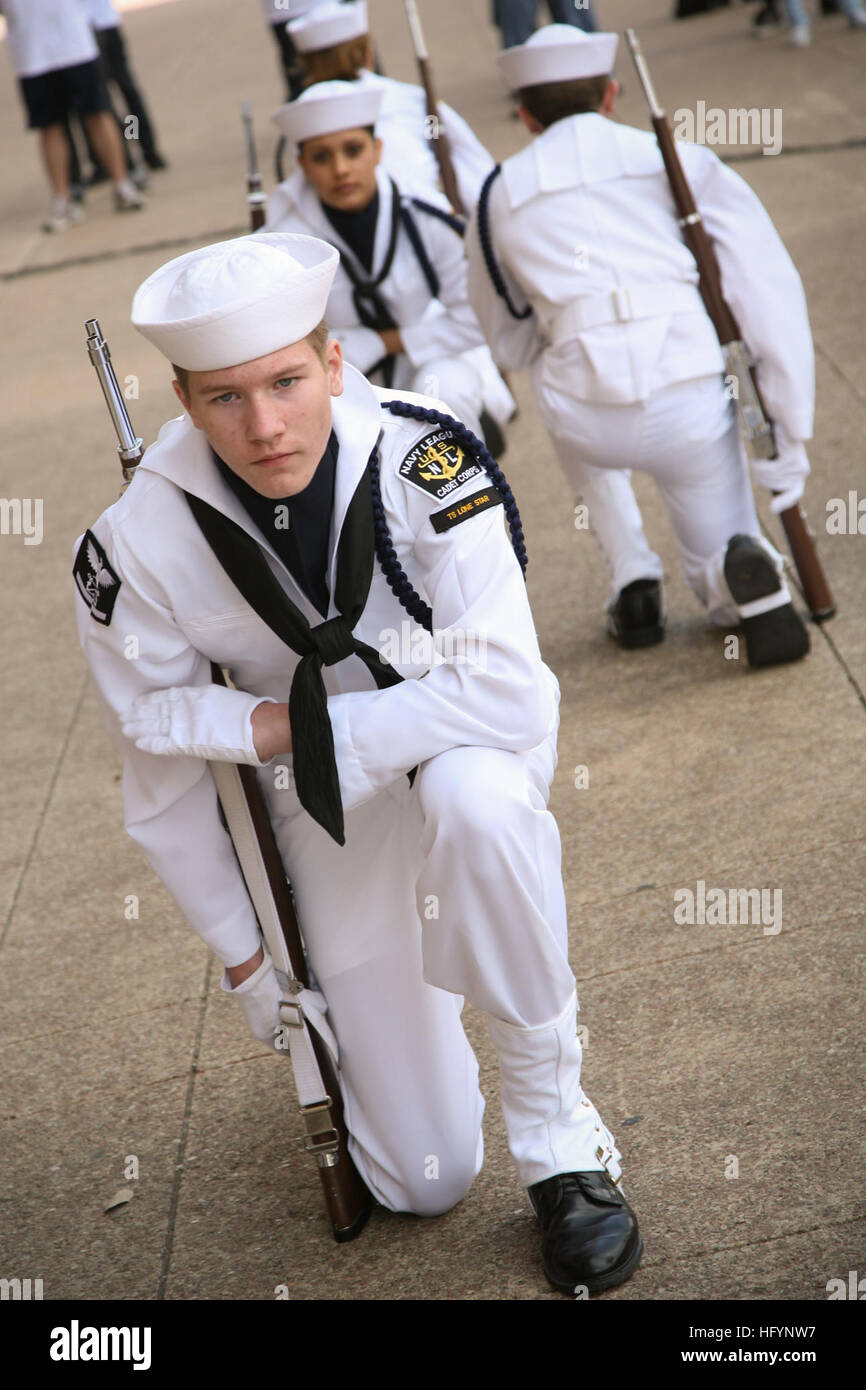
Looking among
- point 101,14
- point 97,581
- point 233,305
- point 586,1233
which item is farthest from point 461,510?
point 101,14

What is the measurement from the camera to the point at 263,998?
2.59 meters

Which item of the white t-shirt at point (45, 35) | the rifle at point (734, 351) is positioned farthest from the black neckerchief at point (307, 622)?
the white t-shirt at point (45, 35)

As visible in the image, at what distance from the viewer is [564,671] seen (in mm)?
4449

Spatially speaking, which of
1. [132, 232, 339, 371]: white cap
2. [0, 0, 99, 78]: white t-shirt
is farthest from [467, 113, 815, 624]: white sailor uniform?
[0, 0, 99, 78]: white t-shirt

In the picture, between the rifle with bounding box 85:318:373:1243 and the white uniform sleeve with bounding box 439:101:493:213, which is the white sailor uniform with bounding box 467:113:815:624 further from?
the rifle with bounding box 85:318:373:1243

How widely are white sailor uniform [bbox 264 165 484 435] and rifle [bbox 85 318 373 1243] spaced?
103 inches

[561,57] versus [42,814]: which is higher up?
[561,57]

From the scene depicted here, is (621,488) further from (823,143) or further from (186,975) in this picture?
(823,143)

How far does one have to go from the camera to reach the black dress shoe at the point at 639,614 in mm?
4406

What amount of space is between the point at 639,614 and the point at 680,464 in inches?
18.5

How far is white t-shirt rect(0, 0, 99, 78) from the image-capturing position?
9945 mm

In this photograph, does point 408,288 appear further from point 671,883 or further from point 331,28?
point 671,883
